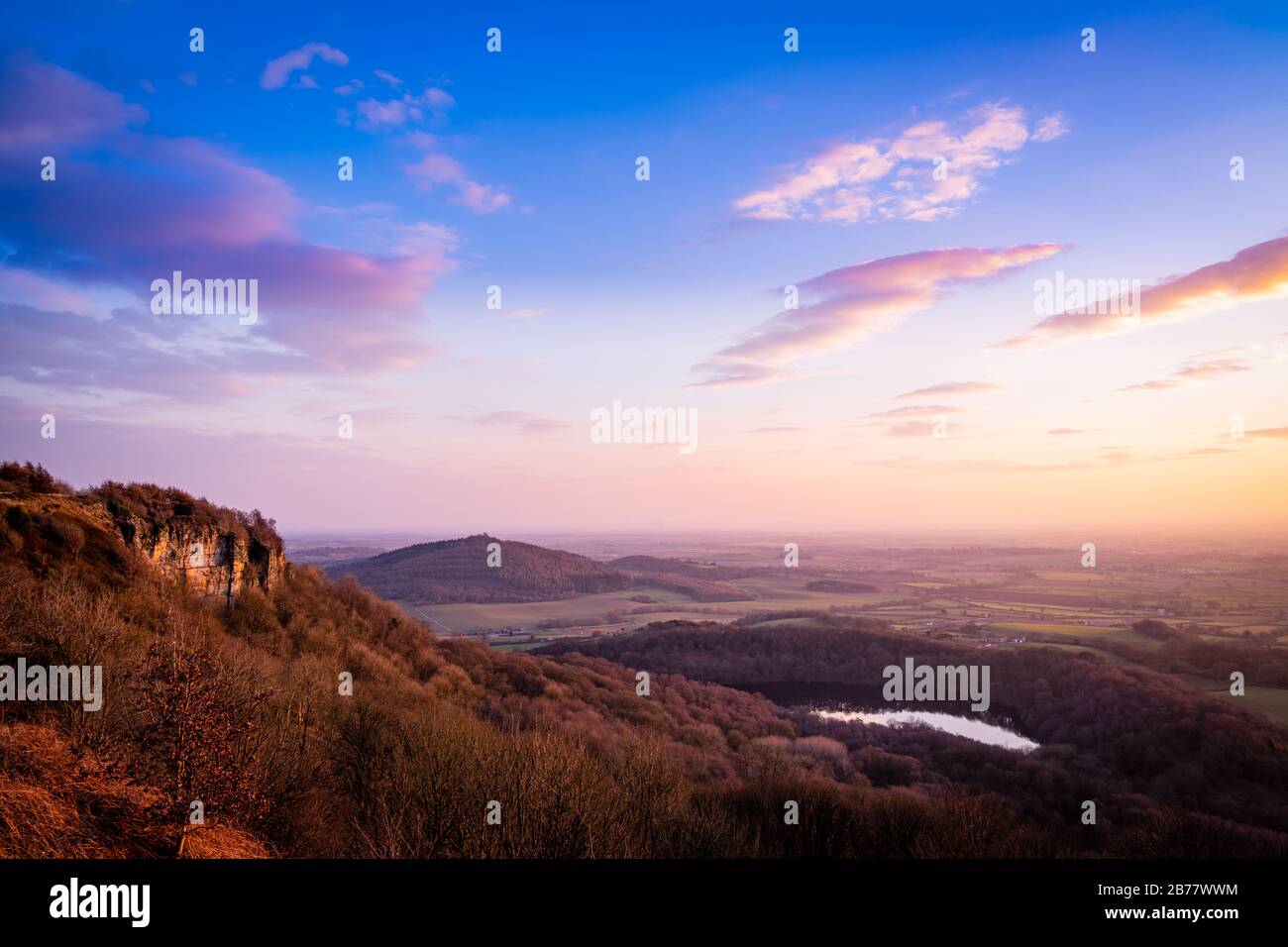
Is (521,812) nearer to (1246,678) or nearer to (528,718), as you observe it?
(528,718)

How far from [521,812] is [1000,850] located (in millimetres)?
18247

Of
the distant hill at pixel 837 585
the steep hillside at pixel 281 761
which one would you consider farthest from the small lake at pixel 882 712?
the distant hill at pixel 837 585

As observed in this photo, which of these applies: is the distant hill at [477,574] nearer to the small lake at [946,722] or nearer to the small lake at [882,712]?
the small lake at [882,712]

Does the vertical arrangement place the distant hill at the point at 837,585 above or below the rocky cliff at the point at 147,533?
below

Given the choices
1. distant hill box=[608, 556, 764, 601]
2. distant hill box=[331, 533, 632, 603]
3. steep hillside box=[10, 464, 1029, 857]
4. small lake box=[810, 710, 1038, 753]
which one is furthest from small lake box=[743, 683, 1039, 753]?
distant hill box=[331, 533, 632, 603]

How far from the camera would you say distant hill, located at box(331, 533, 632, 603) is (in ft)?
338

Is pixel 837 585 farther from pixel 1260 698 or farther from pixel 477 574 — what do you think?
pixel 1260 698

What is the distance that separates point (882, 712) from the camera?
243ft

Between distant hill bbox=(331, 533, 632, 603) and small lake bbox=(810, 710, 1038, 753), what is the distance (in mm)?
63263

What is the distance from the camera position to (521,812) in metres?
17.9

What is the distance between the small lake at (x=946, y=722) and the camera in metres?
58.4

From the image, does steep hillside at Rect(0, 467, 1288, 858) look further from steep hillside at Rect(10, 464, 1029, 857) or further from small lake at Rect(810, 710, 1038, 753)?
small lake at Rect(810, 710, 1038, 753)
